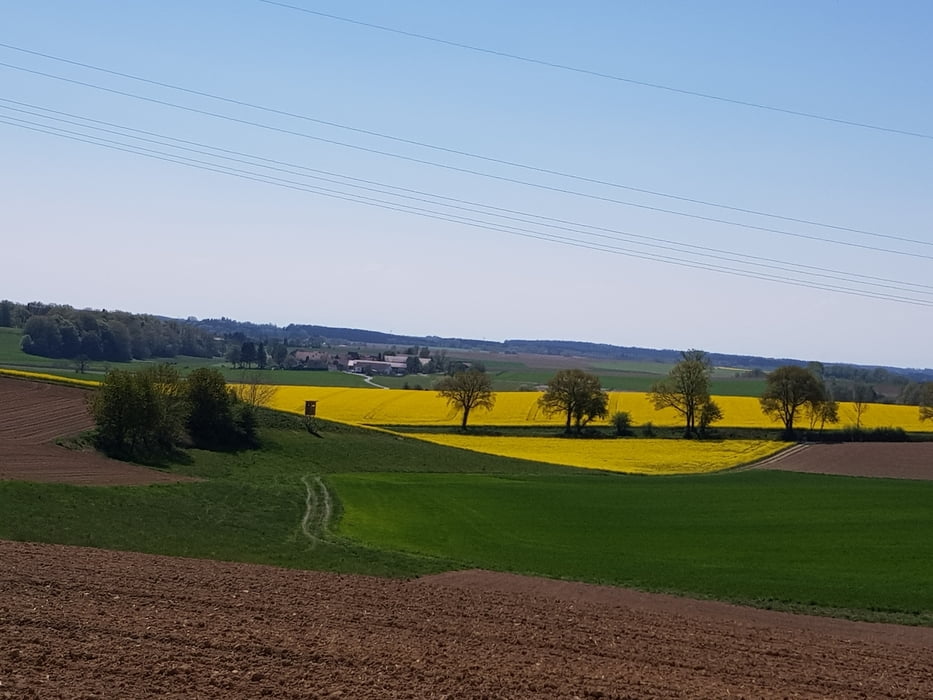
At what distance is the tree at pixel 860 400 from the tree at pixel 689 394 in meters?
14.9

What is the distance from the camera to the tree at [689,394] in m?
99.2

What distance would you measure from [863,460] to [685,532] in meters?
43.5

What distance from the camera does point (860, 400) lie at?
120m

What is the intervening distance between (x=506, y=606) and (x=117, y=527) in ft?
49.5

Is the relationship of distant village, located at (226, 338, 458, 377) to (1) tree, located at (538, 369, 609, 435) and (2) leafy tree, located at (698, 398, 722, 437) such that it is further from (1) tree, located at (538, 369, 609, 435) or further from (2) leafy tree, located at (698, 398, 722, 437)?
(2) leafy tree, located at (698, 398, 722, 437)

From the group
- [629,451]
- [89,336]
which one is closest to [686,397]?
[629,451]

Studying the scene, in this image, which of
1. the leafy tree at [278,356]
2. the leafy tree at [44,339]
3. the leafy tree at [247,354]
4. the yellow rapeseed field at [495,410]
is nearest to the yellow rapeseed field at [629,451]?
the yellow rapeseed field at [495,410]

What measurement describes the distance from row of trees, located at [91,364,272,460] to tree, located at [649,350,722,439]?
1820 inches

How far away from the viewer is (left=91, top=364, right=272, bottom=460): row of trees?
57625 mm

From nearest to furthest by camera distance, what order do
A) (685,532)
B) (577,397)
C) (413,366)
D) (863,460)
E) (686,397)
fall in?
(685,532), (863,460), (577,397), (686,397), (413,366)

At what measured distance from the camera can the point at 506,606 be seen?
23.5 metres

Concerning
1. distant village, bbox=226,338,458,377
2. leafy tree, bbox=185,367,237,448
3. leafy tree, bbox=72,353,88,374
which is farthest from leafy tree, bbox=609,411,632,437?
distant village, bbox=226,338,458,377

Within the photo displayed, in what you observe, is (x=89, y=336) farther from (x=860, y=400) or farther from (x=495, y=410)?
(x=860, y=400)

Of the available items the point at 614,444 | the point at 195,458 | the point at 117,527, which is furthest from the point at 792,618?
the point at 614,444
